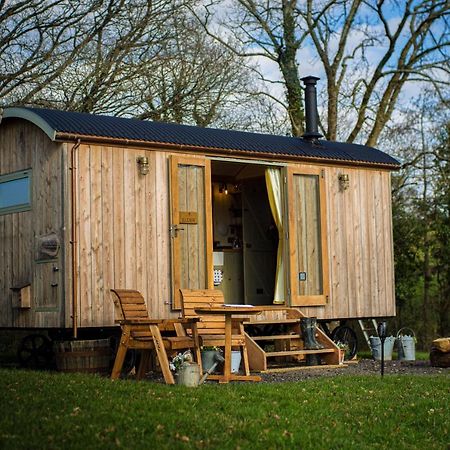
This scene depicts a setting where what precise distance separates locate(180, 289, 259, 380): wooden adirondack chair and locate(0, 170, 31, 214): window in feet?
8.17

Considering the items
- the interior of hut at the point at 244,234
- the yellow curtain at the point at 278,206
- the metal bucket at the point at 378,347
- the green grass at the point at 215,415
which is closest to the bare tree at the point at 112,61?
the interior of hut at the point at 244,234

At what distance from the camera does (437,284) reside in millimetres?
23516

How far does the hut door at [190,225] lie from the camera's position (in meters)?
12.3

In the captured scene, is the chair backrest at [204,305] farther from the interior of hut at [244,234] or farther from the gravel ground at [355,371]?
the interior of hut at [244,234]

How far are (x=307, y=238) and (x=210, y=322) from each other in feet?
9.25

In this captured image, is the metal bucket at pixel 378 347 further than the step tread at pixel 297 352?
Yes

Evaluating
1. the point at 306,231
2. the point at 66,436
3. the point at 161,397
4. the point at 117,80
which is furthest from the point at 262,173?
the point at 66,436

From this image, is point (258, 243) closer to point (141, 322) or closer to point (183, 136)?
point (183, 136)

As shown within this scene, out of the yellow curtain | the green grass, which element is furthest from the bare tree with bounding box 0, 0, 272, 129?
the green grass

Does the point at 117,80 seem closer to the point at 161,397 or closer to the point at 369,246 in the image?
the point at 369,246

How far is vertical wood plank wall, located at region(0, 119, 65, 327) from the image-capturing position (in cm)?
1148

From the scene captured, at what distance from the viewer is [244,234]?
50.4ft

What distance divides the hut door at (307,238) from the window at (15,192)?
11.8 ft

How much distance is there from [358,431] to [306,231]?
5.92 metres
